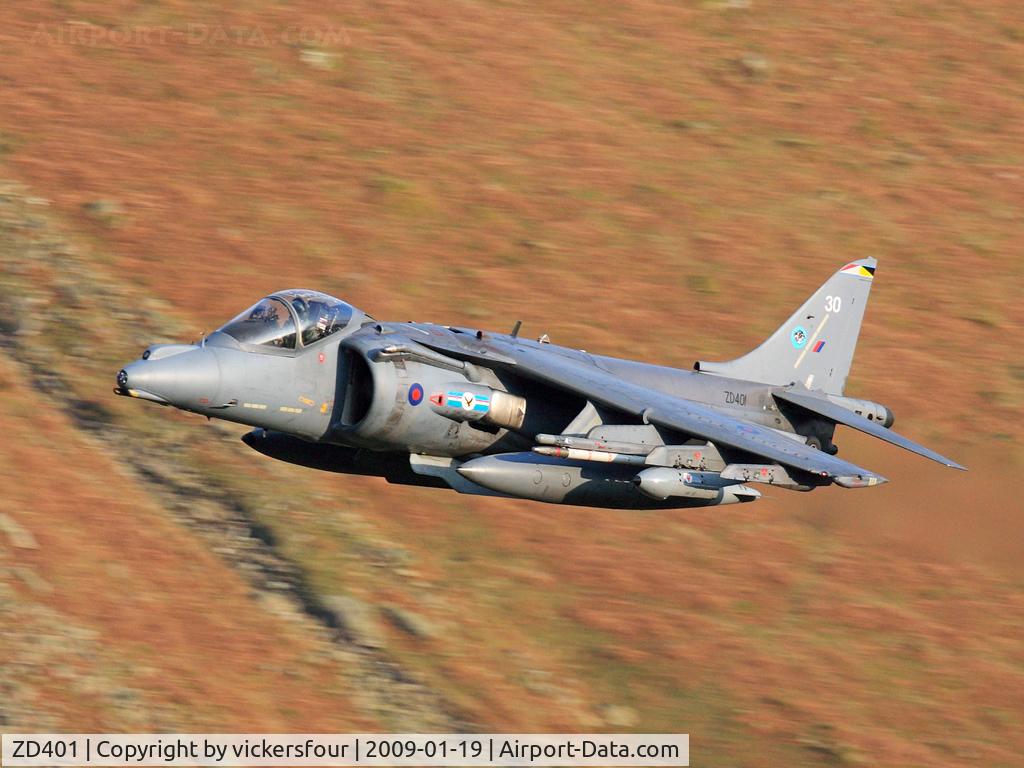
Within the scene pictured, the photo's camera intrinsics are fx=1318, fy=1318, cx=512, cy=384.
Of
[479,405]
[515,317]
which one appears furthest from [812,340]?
[515,317]

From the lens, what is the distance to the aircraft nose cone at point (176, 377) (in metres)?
13.9

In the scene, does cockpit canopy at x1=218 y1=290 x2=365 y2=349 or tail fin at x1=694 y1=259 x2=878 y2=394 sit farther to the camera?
tail fin at x1=694 y1=259 x2=878 y2=394

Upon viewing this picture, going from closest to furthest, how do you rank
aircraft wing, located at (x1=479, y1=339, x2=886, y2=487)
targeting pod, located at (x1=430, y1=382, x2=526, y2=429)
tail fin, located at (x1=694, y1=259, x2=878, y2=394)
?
aircraft wing, located at (x1=479, y1=339, x2=886, y2=487), targeting pod, located at (x1=430, y1=382, x2=526, y2=429), tail fin, located at (x1=694, y1=259, x2=878, y2=394)

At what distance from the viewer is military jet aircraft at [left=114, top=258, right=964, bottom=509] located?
14.6 m

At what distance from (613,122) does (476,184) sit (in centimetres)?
493

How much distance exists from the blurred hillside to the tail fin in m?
3.05

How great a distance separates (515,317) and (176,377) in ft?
42.8

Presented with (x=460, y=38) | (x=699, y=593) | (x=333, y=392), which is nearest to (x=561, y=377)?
(x=333, y=392)

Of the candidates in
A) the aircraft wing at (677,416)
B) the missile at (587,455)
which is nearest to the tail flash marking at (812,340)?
the aircraft wing at (677,416)

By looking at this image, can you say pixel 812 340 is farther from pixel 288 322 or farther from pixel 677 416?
pixel 288 322

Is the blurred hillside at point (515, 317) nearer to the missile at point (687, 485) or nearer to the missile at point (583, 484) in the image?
the missile at point (583, 484)

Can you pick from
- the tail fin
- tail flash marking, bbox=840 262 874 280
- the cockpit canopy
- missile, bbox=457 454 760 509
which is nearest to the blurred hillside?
the tail fin

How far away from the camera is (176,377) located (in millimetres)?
14055

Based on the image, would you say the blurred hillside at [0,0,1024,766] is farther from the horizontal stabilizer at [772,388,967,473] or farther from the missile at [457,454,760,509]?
the missile at [457,454,760,509]
